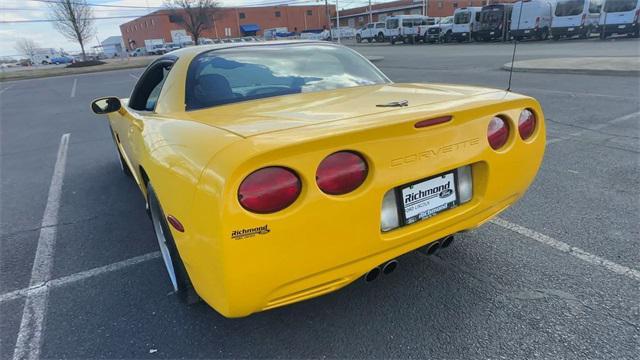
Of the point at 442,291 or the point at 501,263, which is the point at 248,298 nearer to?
the point at 442,291

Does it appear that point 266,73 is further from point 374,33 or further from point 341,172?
point 374,33

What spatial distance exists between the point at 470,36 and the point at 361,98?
3385 cm

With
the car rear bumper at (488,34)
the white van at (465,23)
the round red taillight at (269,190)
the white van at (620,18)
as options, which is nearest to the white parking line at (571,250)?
the round red taillight at (269,190)

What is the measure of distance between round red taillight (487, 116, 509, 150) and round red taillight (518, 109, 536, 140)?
0.12 metres

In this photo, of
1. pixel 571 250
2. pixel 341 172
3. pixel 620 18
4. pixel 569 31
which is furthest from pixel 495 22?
pixel 341 172

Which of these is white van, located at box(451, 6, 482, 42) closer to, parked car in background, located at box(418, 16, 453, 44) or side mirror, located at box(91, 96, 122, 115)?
parked car in background, located at box(418, 16, 453, 44)

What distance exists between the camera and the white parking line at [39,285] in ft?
6.97

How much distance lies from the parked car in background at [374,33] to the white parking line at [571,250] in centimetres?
4077

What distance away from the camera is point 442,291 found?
2.36 metres

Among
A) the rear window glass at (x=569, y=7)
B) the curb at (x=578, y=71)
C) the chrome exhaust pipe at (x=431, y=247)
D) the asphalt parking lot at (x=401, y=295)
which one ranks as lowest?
the curb at (x=578, y=71)

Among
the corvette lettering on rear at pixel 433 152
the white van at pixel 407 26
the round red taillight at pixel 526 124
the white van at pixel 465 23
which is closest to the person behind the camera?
the corvette lettering on rear at pixel 433 152

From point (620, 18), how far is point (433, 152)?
93.7 feet

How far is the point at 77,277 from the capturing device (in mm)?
2762

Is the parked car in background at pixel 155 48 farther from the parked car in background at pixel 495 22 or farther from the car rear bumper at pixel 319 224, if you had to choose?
the car rear bumper at pixel 319 224
